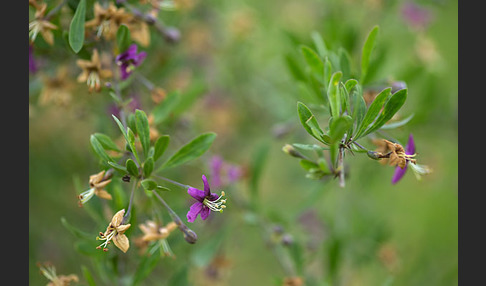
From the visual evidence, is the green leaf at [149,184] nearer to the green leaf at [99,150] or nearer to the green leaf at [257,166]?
the green leaf at [99,150]

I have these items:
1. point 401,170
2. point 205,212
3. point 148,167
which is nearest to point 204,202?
point 205,212

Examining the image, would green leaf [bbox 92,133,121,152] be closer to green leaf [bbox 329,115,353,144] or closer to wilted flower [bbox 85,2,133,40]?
wilted flower [bbox 85,2,133,40]

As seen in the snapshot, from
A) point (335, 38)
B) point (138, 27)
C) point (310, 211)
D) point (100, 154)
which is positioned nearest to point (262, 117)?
point (310, 211)

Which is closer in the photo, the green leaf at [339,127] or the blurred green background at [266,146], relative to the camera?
the green leaf at [339,127]

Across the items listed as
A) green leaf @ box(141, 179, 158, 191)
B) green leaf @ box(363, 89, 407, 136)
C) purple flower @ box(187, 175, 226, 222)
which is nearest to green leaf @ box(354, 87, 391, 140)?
green leaf @ box(363, 89, 407, 136)

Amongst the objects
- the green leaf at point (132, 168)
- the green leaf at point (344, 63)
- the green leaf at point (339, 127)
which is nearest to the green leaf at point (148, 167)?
the green leaf at point (132, 168)

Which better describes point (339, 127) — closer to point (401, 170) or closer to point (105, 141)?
point (401, 170)
